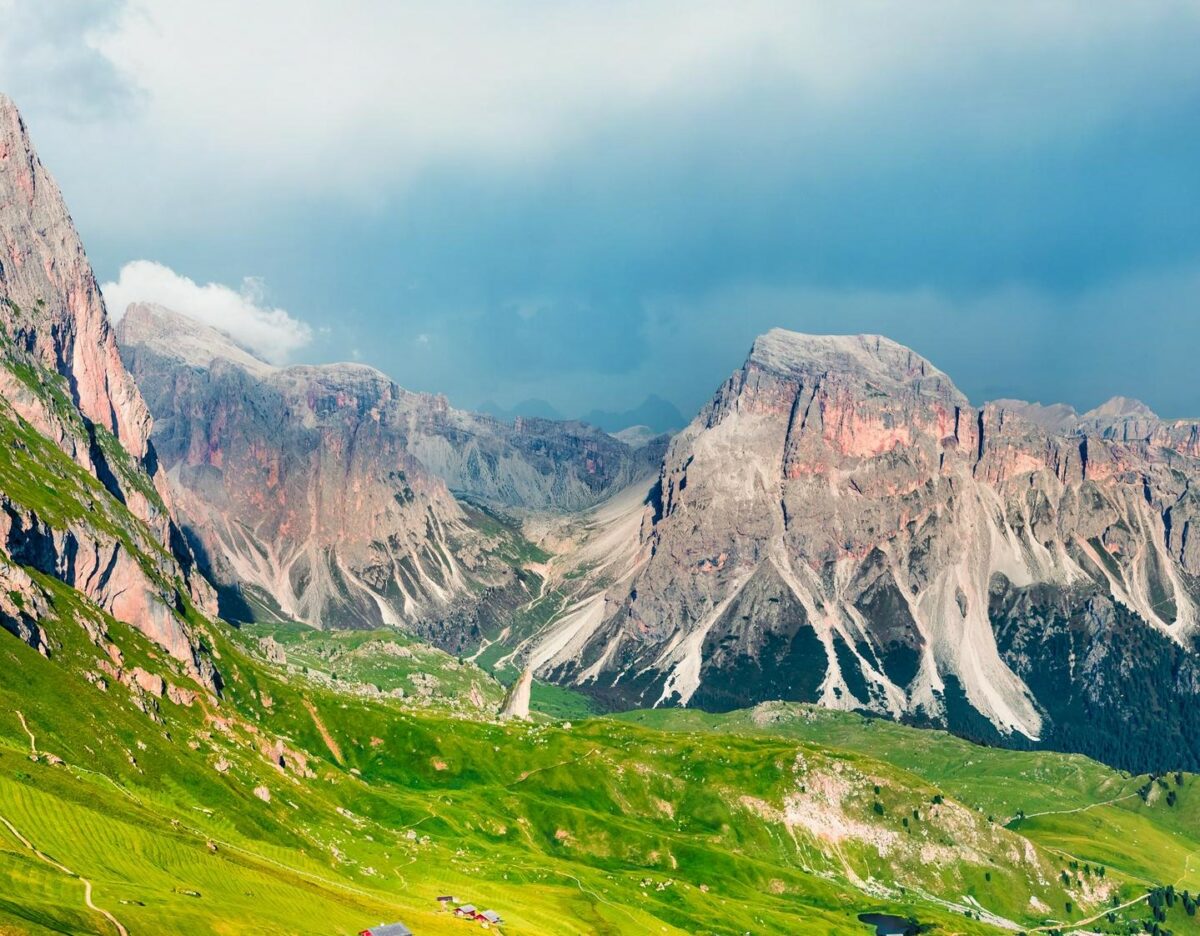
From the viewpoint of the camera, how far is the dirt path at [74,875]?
3568 inches

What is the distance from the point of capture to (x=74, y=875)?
327 ft

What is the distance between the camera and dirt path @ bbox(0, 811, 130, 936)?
90.6 m

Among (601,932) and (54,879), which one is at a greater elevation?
(54,879)

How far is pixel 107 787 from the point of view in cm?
14588

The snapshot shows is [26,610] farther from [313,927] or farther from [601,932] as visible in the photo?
[601,932]

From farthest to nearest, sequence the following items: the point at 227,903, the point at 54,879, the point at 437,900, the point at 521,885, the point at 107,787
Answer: the point at 521,885, the point at 437,900, the point at 107,787, the point at 227,903, the point at 54,879

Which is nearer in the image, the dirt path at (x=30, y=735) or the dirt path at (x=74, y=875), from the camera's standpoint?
the dirt path at (x=74, y=875)

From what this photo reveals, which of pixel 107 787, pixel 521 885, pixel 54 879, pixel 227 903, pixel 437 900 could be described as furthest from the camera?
pixel 521 885

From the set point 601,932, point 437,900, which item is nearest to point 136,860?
point 437,900

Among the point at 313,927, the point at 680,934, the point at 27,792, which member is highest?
the point at 27,792

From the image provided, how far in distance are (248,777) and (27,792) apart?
273 ft

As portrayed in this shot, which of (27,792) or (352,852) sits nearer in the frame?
(27,792)

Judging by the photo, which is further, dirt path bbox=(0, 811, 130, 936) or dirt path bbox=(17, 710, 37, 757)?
dirt path bbox=(17, 710, 37, 757)

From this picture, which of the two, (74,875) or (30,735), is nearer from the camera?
(74,875)
